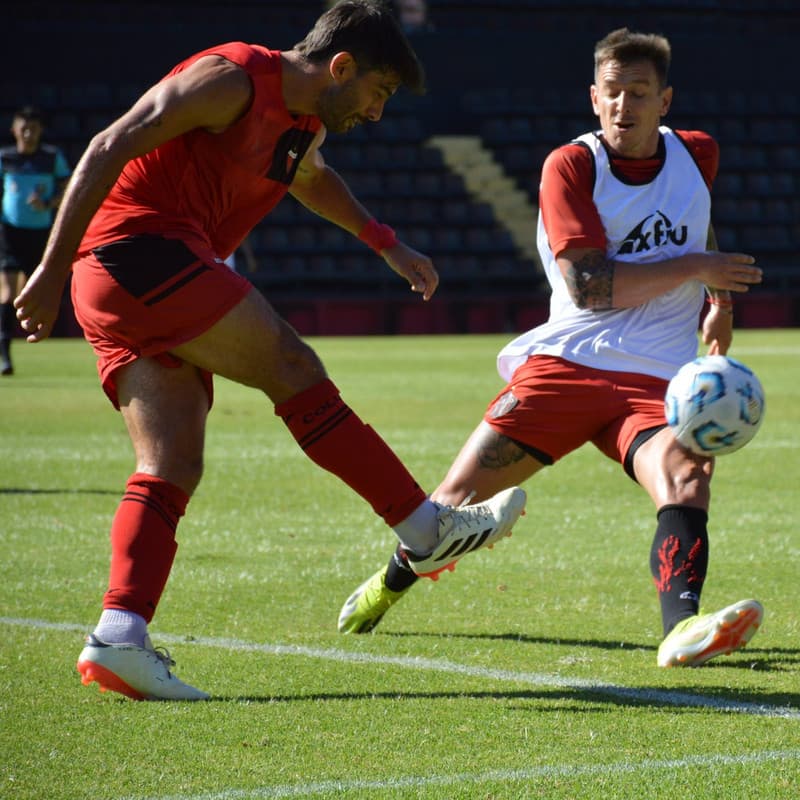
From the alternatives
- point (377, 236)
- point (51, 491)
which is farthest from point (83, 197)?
point (51, 491)

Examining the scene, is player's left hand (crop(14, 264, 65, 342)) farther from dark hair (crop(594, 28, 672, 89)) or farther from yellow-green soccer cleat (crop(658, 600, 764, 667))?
dark hair (crop(594, 28, 672, 89))

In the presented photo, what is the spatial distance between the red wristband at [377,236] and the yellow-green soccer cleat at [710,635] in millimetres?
1542

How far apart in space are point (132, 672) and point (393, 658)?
0.92 m

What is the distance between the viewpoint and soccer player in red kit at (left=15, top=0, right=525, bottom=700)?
12.4ft

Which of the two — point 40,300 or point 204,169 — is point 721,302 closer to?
point 204,169

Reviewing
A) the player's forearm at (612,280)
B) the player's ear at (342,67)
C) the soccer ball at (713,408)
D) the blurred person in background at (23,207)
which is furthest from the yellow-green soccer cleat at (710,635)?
the blurred person in background at (23,207)

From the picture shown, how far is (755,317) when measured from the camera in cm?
2773

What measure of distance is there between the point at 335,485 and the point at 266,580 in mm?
2963

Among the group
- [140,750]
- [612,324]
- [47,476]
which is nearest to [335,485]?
[47,476]

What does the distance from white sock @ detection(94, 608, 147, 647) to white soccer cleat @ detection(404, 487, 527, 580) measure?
78 cm

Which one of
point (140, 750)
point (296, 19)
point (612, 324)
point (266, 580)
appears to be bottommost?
point (266, 580)

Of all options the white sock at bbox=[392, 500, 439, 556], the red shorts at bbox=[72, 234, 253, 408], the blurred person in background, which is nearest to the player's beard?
the red shorts at bbox=[72, 234, 253, 408]

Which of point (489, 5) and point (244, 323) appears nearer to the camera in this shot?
point (244, 323)

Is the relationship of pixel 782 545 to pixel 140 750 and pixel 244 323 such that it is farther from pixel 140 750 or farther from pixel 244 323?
pixel 140 750
